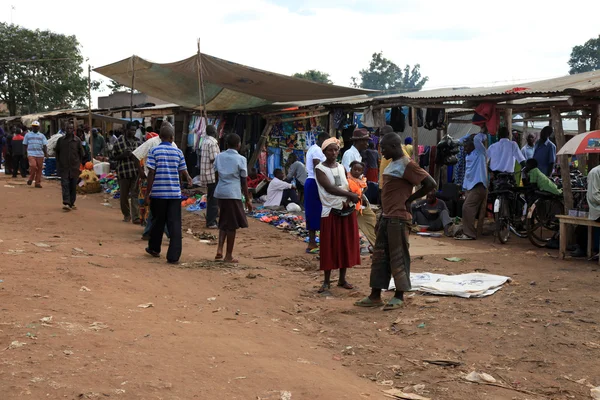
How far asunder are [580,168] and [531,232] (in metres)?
1.62

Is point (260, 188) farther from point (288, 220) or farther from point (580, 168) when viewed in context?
point (580, 168)

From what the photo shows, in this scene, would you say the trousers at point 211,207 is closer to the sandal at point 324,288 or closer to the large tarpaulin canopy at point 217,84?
the large tarpaulin canopy at point 217,84

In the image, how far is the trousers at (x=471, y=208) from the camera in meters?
11.1

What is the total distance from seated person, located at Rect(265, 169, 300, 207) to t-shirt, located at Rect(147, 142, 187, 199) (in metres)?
6.27

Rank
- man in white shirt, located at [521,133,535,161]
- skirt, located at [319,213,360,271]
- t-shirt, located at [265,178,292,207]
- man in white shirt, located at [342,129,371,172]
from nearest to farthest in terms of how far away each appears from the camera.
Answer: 1. skirt, located at [319,213,360,271]
2. man in white shirt, located at [342,129,371,172]
3. t-shirt, located at [265,178,292,207]
4. man in white shirt, located at [521,133,535,161]

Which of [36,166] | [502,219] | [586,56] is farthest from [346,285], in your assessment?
[586,56]

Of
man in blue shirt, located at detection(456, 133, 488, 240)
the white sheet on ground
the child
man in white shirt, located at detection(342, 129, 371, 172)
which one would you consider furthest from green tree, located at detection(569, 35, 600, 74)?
the white sheet on ground

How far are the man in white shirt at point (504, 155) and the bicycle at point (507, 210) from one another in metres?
0.20

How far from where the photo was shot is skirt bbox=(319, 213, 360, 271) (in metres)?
7.01

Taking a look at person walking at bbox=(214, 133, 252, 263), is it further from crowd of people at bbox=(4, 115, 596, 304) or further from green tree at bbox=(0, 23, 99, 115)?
green tree at bbox=(0, 23, 99, 115)

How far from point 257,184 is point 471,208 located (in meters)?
6.42

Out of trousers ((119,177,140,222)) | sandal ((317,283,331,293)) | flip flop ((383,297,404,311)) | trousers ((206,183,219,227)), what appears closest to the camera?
flip flop ((383,297,404,311))

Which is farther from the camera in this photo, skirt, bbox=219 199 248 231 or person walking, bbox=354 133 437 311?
skirt, bbox=219 199 248 231

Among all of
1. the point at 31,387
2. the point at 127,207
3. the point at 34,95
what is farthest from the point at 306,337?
the point at 34,95
